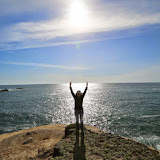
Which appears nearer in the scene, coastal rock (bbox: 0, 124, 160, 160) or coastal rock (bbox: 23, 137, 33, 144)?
coastal rock (bbox: 0, 124, 160, 160)

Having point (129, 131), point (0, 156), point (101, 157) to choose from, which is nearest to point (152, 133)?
point (129, 131)

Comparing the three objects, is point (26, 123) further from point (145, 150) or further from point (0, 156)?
point (145, 150)

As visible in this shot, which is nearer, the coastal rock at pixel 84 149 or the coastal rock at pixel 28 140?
the coastal rock at pixel 84 149

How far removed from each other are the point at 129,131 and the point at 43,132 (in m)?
14.4

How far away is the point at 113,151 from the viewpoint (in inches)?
294

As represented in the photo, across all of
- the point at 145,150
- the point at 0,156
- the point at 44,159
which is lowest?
the point at 0,156

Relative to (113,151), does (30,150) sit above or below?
below

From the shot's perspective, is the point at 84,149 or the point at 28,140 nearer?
the point at 84,149

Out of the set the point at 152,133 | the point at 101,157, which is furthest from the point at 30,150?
the point at 152,133

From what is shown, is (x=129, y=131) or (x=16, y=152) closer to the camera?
(x=16, y=152)

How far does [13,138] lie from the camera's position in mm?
13609

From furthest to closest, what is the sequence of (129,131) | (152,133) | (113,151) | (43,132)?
(129,131), (152,133), (43,132), (113,151)

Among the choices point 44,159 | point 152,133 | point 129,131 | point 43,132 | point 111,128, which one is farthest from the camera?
point 111,128

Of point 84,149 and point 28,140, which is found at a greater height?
point 84,149
